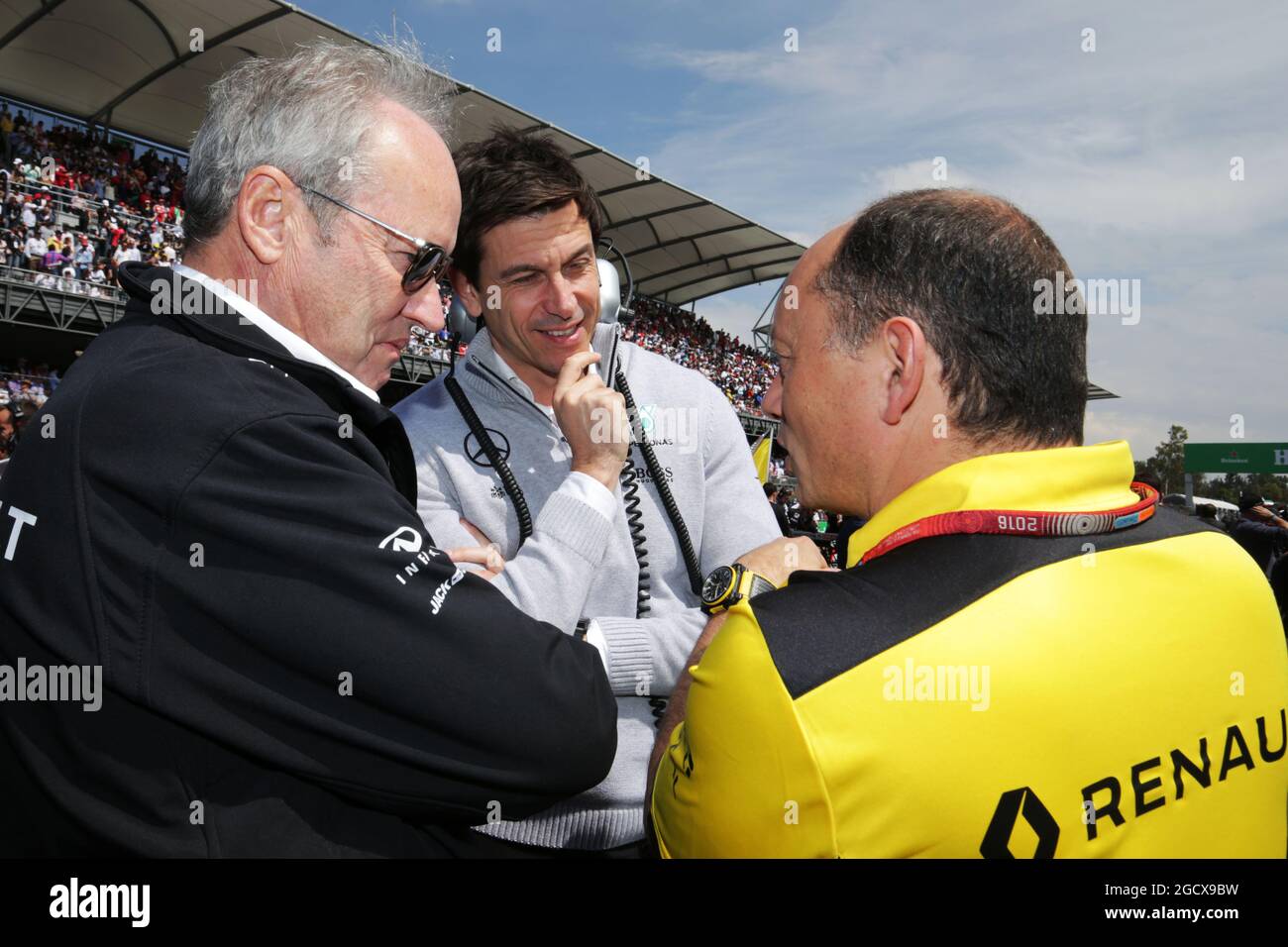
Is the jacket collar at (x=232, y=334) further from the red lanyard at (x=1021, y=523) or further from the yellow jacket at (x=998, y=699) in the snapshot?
the red lanyard at (x=1021, y=523)

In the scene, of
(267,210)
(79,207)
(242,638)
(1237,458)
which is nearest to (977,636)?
(242,638)

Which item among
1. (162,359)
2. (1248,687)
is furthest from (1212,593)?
(162,359)

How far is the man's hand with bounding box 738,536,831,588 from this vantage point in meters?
1.86

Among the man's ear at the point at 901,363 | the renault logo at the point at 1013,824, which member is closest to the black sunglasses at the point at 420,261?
the man's ear at the point at 901,363

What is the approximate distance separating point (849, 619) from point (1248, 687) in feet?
2.10

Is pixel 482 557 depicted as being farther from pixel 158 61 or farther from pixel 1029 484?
pixel 158 61

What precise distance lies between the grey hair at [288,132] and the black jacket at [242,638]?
1.61ft

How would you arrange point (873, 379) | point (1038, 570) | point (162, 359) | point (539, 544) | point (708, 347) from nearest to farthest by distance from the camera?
point (1038, 570) < point (162, 359) < point (873, 379) < point (539, 544) < point (708, 347)

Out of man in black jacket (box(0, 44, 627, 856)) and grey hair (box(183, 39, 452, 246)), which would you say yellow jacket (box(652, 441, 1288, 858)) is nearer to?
man in black jacket (box(0, 44, 627, 856))

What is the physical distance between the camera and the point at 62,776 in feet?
4.25

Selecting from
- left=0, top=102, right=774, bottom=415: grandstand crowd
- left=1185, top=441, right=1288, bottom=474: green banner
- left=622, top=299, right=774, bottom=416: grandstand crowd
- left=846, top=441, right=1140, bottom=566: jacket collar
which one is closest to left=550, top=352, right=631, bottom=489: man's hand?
left=846, top=441, right=1140, bottom=566: jacket collar

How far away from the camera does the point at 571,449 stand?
2217mm

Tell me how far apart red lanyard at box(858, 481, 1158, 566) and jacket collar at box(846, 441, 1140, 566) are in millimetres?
15

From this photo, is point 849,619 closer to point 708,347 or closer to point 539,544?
point 539,544
